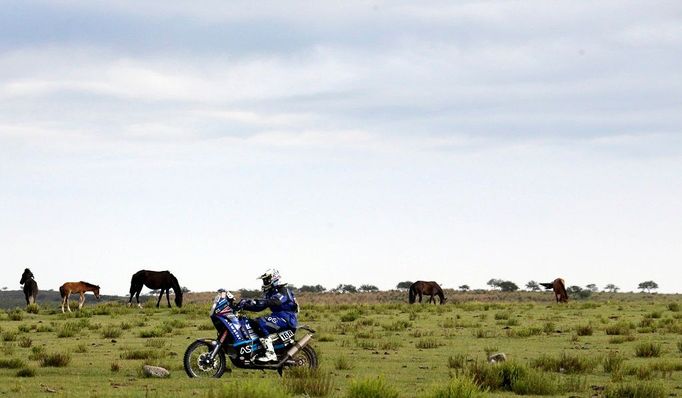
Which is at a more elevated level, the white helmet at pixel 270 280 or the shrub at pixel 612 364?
the white helmet at pixel 270 280

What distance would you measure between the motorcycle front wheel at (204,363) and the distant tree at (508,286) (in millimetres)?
93905

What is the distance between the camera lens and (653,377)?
1741cm

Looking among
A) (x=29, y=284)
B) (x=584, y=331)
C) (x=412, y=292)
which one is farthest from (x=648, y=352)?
(x=412, y=292)

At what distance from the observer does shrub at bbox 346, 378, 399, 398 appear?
12750 mm

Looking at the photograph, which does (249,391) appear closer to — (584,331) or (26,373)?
(26,373)

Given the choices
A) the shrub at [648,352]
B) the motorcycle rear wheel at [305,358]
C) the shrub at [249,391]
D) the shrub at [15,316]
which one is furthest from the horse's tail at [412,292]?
the shrub at [249,391]

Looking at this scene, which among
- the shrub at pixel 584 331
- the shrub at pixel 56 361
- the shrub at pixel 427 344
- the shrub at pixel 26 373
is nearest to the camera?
the shrub at pixel 26 373

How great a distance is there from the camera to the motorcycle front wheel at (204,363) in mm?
16294

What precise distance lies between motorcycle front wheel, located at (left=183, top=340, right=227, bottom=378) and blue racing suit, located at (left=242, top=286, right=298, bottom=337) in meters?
0.81

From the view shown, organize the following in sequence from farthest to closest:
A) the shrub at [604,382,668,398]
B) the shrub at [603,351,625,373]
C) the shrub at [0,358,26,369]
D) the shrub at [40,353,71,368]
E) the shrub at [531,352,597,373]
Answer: the shrub at [40,353,71,368] → the shrub at [0,358,26,369] → the shrub at [531,352,597,373] → the shrub at [603,351,625,373] → the shrub at [604,382,668,398]

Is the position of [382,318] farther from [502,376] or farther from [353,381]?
[353,381]

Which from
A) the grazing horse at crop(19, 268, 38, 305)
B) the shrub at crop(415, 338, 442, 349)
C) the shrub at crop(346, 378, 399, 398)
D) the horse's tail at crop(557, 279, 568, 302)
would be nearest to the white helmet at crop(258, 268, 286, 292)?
the shrub at crop(346, 378, 399, 398)

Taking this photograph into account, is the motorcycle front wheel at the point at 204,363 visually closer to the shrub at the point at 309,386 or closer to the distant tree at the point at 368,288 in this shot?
the shrub at the point at 309,386

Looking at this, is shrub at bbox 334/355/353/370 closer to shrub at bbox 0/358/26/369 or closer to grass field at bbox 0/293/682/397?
grass field at bbox 0/293/682/397
